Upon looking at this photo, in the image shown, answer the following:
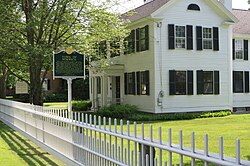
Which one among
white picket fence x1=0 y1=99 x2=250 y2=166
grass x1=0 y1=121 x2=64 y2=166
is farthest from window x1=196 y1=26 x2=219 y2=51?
grass x1=0 y1=121 x2=64 y2=166

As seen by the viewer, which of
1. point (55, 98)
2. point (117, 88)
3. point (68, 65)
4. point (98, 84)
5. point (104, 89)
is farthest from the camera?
point (55, 98)

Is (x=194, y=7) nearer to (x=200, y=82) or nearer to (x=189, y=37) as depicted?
(x=189, y=37)

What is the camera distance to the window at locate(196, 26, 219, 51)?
22.2m

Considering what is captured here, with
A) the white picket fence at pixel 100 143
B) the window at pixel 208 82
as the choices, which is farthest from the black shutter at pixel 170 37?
the white picket fence at pixel 100 143

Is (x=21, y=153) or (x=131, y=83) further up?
(x=131, y=83)

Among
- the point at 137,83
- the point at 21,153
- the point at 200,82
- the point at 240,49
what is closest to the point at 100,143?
the point at 21,153

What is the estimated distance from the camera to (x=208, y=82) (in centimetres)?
2256

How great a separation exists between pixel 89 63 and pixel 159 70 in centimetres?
403

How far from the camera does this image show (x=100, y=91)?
27203mm

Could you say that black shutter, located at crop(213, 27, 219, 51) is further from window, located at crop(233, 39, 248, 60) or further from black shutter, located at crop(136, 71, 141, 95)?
black shutter, located at crop(136, 71, 141, 95)

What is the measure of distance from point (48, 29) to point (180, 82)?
27.1 feet

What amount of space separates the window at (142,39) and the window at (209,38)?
319 cm

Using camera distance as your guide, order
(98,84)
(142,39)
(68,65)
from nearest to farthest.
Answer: (68,65) → (142,39) → (98,84)

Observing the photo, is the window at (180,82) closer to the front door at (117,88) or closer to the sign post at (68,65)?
the front door at (117,88)
